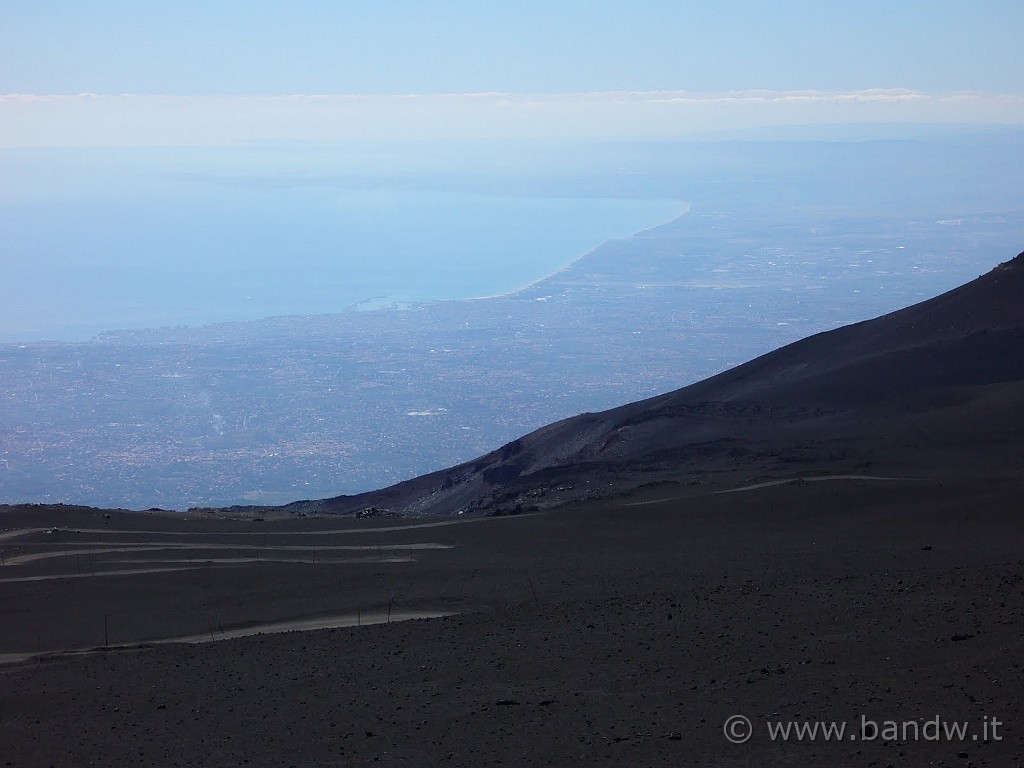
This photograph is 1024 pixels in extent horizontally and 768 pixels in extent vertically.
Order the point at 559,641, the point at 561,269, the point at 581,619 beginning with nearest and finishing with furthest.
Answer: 1. the point at 559,641
2. the point at 581,619
3. the point at 561,269

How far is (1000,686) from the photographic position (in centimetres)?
732

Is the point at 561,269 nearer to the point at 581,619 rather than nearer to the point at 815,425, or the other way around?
the point at 815,425

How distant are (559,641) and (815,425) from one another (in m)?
16.0

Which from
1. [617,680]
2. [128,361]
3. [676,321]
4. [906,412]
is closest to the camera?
[617,680]

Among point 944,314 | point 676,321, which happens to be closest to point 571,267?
point 676,321

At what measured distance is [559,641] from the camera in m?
9.76

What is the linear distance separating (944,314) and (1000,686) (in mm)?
24777

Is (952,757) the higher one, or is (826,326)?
(826,326)

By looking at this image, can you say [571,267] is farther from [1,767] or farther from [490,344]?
[1,767]
